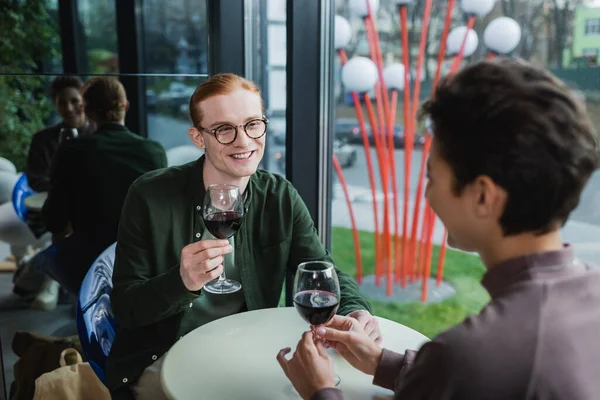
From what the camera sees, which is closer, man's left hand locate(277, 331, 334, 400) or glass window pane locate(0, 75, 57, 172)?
man's left hand locate(277, 331, 334, 400)

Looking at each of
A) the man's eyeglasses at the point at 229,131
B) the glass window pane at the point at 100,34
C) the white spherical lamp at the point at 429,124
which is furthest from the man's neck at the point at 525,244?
the glass window pane at the point at 100,34

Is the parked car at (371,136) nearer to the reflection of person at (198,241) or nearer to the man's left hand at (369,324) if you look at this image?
the reflection of person at (198,241)

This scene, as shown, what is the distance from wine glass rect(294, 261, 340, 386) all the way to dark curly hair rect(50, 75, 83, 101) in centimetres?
189

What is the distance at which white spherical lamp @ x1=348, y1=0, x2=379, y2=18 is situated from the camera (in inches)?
125

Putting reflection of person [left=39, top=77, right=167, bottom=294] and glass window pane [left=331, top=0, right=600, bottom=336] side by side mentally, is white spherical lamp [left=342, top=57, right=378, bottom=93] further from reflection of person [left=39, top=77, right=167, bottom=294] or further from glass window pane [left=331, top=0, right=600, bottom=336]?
reflection of person [left=39, top=77, right=167, bottom=294]

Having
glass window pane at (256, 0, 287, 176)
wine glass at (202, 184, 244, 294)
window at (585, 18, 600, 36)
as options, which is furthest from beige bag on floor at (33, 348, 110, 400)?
window at (585, 18, 600, 36)

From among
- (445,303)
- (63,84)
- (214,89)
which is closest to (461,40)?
(445,303)

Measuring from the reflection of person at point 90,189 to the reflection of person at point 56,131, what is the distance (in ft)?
0.23

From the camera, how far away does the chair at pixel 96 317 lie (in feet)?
5.27

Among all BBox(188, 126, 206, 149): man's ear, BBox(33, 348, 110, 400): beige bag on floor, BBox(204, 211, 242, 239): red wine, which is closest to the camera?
BBox(204, 211, 242, 239): red wine

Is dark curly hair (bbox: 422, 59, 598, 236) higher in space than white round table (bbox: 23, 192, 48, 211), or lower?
higher

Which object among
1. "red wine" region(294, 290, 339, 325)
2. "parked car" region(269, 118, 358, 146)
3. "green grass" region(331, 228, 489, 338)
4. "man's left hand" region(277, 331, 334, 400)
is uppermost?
"parked car" region(269, 118, 358, 146)

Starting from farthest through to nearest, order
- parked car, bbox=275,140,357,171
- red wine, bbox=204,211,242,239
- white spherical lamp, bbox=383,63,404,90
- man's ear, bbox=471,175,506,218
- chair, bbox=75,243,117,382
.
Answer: parked car, bbox=275,140,357,171 < white spherical lamp, bbox=383,63,404,90 < chair, bbox=75,243,117,382 < red wine, bbox=204,211,242,239 < man's ear, bbox=471,175,506,218

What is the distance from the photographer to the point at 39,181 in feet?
8.54
